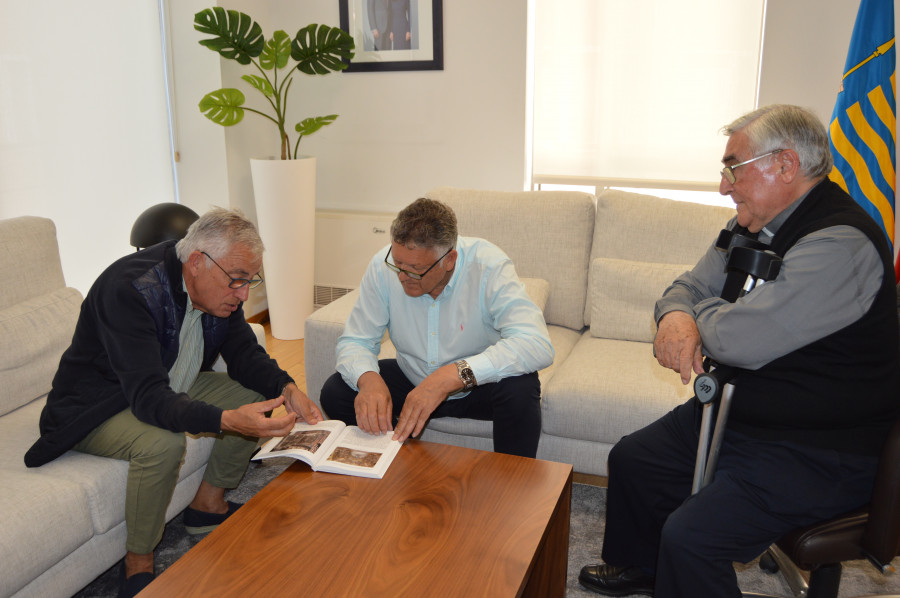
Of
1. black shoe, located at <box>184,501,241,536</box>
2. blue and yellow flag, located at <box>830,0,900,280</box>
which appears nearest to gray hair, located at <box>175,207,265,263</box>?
black shoe, located at <box>184,501,241,536</box>

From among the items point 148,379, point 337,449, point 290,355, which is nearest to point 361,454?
point 337,449

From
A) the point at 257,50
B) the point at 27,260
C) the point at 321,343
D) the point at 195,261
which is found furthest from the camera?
the point at 257,50

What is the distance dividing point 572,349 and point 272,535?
1.55 m

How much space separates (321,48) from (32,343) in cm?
216

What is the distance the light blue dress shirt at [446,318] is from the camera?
6.98ft

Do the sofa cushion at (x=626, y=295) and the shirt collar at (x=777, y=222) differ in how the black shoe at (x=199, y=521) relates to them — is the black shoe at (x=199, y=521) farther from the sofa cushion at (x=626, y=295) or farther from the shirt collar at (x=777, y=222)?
the shirt collar at (x=777, y=222)

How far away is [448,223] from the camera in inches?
77.5

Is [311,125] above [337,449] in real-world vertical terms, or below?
above

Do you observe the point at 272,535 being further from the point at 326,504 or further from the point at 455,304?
the point at 455,304

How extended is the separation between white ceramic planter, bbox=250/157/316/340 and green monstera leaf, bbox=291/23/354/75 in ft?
1.64

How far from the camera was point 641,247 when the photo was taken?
2789mm

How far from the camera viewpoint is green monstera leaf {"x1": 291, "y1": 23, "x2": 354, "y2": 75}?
3.64 metres

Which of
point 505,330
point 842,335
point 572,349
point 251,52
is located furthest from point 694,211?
point 251,52

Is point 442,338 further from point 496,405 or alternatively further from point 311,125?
point 311,125
